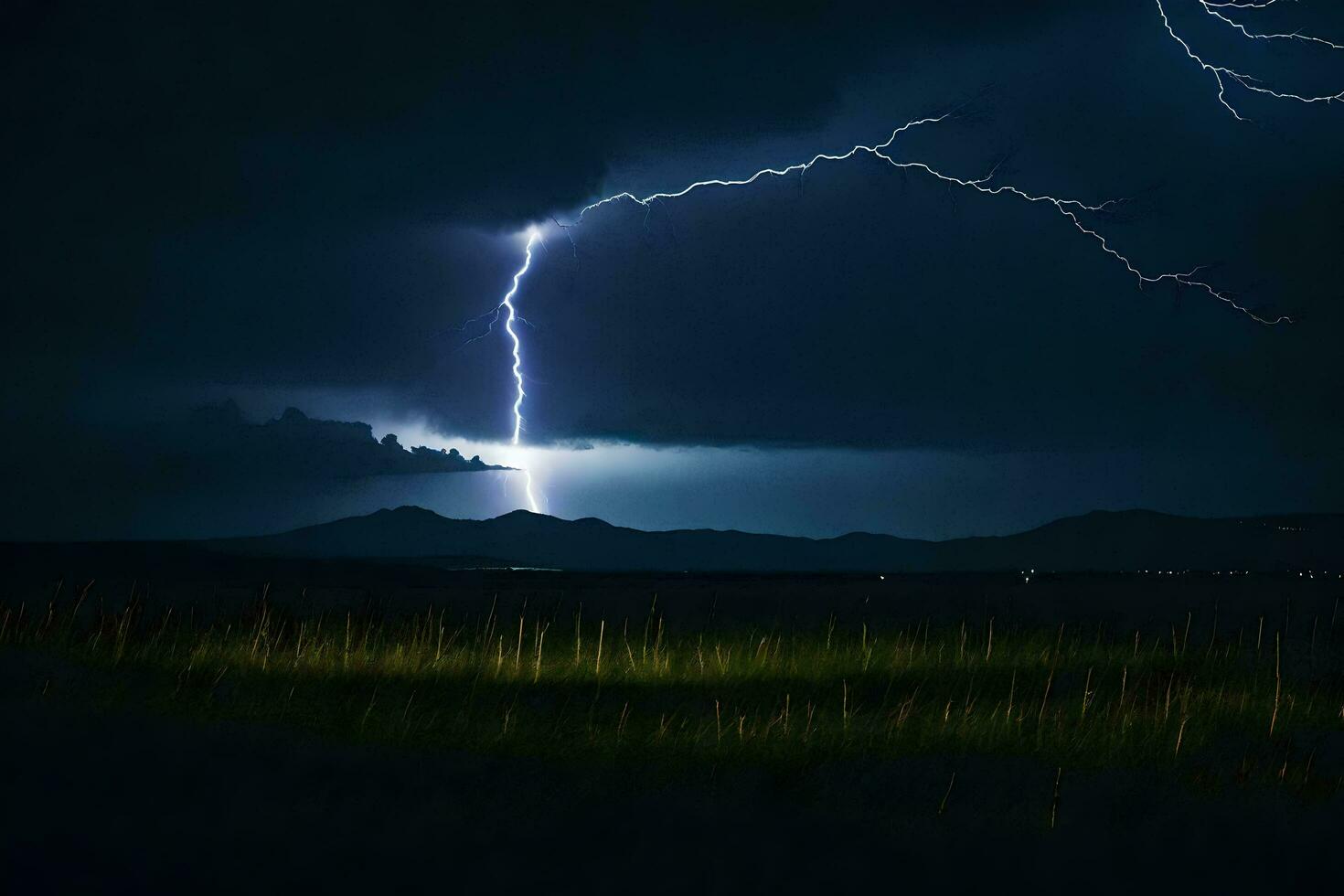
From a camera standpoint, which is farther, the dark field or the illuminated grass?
the illuminated grass

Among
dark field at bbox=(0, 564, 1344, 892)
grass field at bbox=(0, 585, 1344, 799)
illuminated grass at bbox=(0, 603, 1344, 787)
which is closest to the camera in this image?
dark field at bbox=(0, 564, 1344, 892)

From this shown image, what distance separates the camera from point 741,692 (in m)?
12.2

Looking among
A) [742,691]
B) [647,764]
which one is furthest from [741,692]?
[647,764]

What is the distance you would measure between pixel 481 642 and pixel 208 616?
5883 mm

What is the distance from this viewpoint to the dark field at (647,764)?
609cm

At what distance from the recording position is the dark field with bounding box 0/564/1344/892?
6086 millimetres

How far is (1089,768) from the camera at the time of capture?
8578 millimetres

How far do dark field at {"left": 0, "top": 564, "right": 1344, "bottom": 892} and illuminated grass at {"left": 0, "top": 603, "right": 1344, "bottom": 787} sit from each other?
6 cm

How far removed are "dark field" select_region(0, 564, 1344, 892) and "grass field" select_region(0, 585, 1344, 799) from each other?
2.2 inches

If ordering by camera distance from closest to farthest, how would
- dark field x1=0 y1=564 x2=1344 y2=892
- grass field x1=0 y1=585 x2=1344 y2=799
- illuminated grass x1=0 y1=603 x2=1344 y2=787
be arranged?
dark field x1=0 y1=564 x2=1344 y2=892 → grass field x1=0 y1=585 x2=1344 y2=799 → illuminated grass x1=0 y1=603 x2=1344 y2=787

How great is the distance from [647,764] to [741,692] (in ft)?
12.9

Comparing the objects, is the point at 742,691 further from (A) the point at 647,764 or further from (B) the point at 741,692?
(A) the point at 647,764

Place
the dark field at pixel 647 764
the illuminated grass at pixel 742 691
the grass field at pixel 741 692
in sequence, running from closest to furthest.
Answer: the dark field at pixel 647 764 < the grass field at pixel 741 692 < the illuminated grass at pixel 742 691

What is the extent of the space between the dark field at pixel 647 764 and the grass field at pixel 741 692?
0.18 feet
